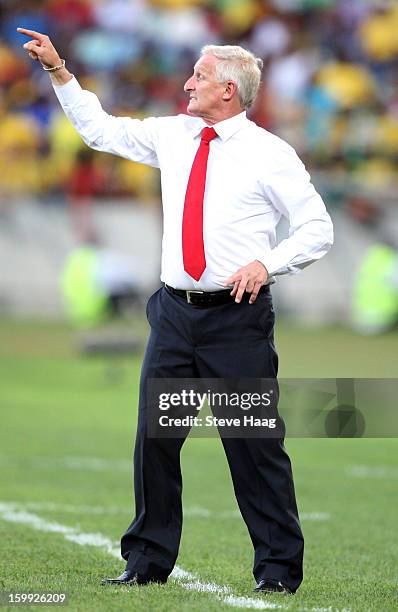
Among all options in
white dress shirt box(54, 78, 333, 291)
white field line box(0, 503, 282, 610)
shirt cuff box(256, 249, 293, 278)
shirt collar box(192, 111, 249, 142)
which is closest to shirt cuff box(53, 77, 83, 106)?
white dress shirt box(54, 78, 333, 291)

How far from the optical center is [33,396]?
13.9 m

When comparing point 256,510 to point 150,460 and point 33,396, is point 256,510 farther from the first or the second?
point 33,396

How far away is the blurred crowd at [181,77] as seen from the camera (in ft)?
71.6

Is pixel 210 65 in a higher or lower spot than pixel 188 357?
higher

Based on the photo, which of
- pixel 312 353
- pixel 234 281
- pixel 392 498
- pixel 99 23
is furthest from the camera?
pixel 99 23

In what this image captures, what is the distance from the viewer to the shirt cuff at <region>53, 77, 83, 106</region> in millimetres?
5402

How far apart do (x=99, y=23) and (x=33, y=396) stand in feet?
38.7

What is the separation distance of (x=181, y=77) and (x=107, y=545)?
58.0ft

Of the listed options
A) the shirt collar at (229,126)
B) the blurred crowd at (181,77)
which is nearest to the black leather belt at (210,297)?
the shirt collar at (229,126)

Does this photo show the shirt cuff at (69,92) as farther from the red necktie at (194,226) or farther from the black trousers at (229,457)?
the black trousers at (229,457)

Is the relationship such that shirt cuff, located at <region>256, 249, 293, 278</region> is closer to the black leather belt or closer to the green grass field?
the black leather belt

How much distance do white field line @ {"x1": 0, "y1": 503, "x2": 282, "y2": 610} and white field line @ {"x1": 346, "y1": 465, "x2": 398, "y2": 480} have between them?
2941 mm

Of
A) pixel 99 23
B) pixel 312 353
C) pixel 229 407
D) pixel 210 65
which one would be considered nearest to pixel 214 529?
pixel 229 407

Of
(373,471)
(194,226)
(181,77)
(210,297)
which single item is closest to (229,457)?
(210,297)
